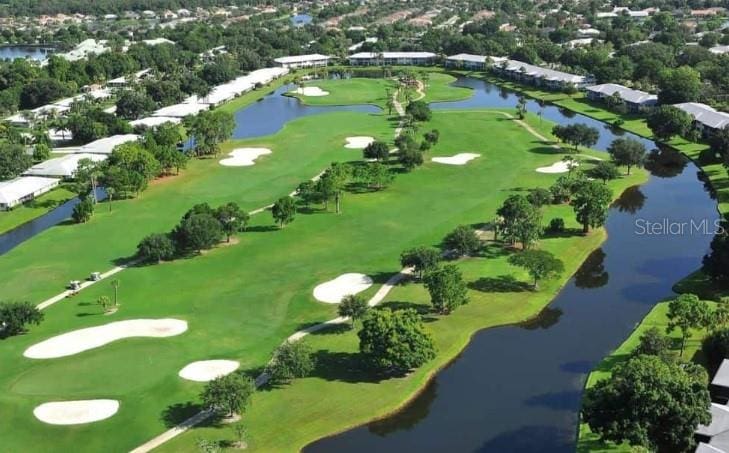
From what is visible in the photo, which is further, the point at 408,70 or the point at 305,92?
the point at 408,70

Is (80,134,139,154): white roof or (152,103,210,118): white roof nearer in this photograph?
(80,134,139,154): white roof

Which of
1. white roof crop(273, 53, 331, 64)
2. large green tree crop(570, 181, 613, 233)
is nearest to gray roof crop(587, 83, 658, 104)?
large green tree crop(570, 181, 613, 233)

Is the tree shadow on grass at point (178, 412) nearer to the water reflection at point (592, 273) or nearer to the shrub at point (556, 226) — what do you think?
the water reflection at point (592, 273)

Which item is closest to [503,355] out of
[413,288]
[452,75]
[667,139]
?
[413,288]

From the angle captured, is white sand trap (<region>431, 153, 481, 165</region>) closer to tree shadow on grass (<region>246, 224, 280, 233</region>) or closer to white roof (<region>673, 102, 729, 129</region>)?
tree shadow on grass (<region>246, 224, 280, 233</region>)

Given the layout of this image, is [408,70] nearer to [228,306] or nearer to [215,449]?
[228,306]

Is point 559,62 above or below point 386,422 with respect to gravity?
above

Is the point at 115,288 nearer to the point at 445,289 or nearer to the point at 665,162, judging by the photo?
the point at 445,289
